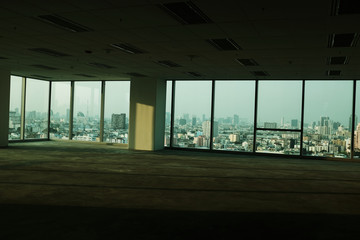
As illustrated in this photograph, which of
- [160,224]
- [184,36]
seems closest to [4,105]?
[184,36]

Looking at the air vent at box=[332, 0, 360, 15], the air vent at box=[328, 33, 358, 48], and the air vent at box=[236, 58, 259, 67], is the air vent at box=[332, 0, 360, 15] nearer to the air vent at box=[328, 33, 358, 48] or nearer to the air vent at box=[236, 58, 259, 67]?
the air vent at box=[328, 33, 358, 48]

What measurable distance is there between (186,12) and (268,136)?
362 inches

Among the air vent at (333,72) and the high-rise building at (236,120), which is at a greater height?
the air vent at (333,72)

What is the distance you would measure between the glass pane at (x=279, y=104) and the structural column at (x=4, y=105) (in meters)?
10.6

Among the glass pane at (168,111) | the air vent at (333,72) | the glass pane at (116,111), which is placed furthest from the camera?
the glass pane at (116,111)

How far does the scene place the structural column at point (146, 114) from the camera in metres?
14.0

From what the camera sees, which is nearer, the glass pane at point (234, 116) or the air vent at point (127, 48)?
the air vent at point (127, 48)

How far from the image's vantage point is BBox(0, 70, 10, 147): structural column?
13459 millimetres

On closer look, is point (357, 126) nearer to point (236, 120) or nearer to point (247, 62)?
point (236, 120)

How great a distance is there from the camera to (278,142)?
43.9ft

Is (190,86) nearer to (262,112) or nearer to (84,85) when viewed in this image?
(262,112)

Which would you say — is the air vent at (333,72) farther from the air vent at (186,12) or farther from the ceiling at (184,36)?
the air vent at (186,12)

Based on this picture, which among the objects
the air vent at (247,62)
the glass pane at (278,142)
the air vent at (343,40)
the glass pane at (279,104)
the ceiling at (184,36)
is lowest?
the glass pane at (278,142)

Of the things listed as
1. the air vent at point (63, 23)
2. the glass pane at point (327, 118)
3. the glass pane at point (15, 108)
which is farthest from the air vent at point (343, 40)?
the glass pane at point (15, 108)
